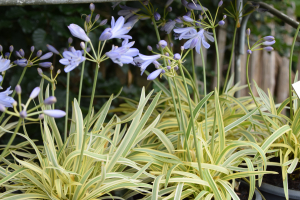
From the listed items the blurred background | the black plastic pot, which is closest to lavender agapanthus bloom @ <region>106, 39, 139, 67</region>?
the blurred background

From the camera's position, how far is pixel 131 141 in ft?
2.13

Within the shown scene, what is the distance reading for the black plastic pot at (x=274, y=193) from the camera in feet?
2.40

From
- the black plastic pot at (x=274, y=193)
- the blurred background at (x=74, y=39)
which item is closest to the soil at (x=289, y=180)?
the black plastic pot at (x=274, y=193)

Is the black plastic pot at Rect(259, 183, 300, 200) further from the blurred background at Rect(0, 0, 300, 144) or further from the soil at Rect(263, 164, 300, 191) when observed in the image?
the blurred background at Rect(0, 0, 300, 144)

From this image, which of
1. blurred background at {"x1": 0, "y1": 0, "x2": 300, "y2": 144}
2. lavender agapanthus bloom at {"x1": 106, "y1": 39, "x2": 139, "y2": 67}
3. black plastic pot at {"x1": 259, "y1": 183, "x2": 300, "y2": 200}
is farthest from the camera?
blurred background at {"x1": 0, "y1": 0, "x2": 300, "y2": 144}

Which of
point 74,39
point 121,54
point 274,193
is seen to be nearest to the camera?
point 121,54

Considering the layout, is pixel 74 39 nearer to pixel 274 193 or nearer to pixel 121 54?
pixel 121 54

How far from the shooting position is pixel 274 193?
0.75m

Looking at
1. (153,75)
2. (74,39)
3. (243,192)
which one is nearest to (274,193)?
(243,192)

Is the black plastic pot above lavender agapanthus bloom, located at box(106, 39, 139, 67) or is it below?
below

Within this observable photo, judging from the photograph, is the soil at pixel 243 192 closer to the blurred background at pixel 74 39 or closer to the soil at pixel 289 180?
the soil at pixel 289 180

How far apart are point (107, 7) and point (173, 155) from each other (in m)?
1.22

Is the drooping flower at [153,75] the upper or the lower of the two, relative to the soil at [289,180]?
upper

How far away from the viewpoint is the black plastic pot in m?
0.73
